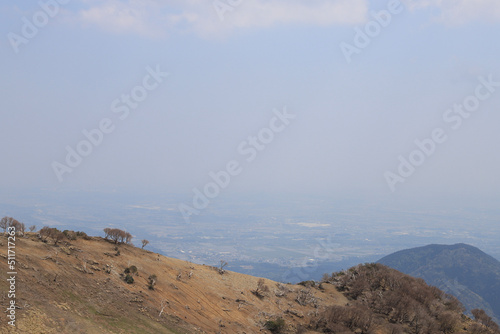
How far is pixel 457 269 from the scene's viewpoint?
143 m

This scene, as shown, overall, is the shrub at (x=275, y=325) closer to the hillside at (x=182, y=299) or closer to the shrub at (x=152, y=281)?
the hillside at (x=182, y=299)

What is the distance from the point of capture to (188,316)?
2692cm

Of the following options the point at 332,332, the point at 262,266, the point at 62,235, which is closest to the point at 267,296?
Result: the point at 332,332

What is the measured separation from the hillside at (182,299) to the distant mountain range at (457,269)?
332ft

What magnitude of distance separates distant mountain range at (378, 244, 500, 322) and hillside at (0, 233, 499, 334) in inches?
3980

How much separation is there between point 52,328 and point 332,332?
76.8 feet

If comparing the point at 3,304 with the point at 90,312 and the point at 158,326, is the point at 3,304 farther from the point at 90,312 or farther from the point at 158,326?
the point at 158,326

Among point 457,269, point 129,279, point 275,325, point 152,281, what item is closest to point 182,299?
point 152,281

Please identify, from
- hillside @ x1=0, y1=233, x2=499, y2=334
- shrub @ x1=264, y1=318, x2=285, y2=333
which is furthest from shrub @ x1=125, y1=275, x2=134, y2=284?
shrub @ x1=264, y1=318, x2=285, y2=333

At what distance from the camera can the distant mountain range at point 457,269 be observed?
4894 inches

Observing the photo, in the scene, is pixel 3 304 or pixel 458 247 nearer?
pixel 3 304

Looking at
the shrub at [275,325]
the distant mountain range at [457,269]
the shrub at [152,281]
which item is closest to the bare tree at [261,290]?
the shrub at [275,325]

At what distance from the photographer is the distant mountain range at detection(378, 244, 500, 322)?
12431 centimetres

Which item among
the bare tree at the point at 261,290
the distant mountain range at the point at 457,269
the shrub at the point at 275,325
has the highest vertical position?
the distant mountain range at the point at 457,269
